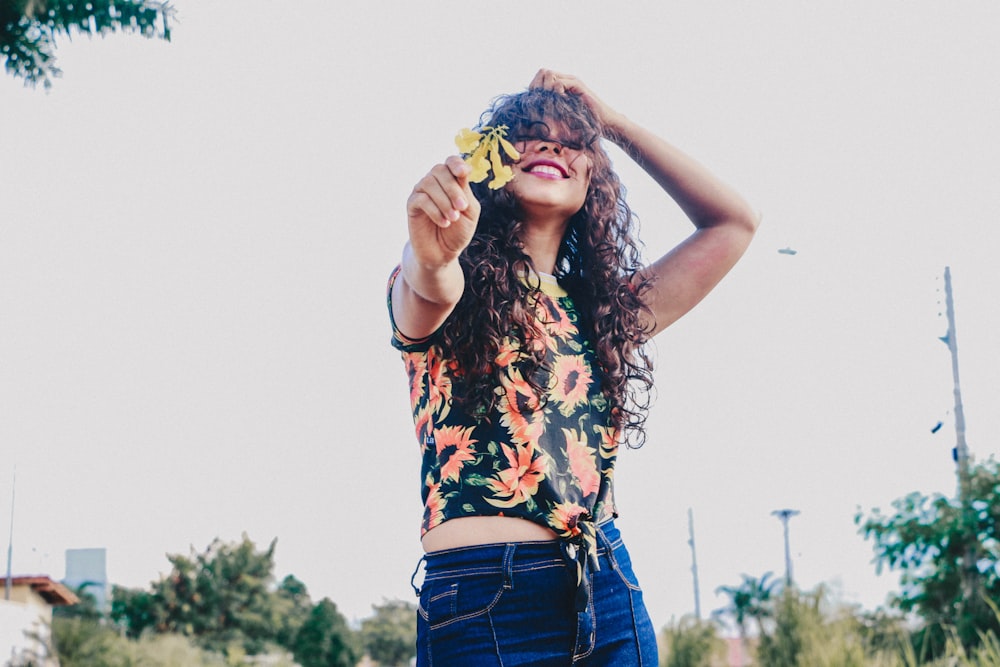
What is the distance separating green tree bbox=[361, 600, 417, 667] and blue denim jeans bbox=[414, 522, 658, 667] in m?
57.4

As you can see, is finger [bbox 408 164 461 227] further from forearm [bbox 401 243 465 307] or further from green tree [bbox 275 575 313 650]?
green tree [bbox 275 575 313 650]

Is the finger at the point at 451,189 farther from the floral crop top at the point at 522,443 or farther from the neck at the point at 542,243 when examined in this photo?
the neck at the point at 542,243

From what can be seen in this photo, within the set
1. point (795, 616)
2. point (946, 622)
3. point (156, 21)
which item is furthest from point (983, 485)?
point (156, 21)

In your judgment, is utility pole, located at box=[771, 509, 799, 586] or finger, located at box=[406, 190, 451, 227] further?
utility pole, located at box=[771, 509, 799, 586]

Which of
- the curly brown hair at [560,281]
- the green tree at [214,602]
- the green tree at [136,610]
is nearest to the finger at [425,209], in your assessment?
the curly brown hair at [560,281]

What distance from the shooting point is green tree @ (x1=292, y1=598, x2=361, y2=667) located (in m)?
43.2

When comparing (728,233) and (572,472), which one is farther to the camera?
(728,233)

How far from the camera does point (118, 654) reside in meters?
18.0

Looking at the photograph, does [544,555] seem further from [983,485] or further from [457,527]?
[983,485]

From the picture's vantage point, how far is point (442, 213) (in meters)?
1.70

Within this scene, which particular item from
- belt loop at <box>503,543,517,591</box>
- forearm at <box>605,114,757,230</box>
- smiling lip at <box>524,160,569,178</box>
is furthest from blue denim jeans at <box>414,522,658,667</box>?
forearm at <box>605,114,757,230</box>

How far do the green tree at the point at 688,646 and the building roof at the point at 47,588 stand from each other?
24.9m

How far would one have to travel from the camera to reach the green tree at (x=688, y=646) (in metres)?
16.5

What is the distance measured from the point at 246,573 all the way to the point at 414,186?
151 ft
